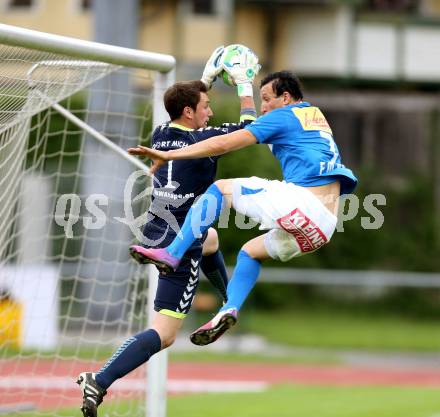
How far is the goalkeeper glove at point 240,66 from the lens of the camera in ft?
25.8

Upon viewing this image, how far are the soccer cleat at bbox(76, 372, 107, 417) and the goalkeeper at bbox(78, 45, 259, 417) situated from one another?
11 centimetres

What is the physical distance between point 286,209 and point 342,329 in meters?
13.2

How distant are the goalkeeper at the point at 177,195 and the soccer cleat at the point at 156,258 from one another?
0.45m

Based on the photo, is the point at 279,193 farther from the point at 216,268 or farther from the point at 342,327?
the point at 342,327

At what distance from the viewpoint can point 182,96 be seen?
7.82 metres

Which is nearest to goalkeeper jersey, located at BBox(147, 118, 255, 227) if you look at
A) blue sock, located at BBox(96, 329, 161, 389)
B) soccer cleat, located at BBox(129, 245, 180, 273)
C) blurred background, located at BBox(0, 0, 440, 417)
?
soccer cleat, located at BBox(129, 245, 180, 273)

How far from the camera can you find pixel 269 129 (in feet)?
24.2

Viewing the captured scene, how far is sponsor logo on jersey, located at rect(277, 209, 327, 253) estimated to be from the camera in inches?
292

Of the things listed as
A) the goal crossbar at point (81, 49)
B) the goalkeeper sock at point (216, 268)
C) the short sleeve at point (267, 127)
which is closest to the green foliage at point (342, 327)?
the goalkeeper sock at point (216, 268)

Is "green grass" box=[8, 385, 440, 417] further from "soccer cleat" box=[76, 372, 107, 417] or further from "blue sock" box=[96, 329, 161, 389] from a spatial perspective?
"soccer cleat" box=[76, 372, 107, 417]

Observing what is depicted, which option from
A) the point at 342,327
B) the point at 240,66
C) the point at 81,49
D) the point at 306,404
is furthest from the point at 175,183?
the point at 342,327

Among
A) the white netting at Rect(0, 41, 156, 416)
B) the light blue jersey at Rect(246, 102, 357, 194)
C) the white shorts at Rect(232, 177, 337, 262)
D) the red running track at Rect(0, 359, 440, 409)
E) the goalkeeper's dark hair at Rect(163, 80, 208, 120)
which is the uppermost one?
the goalkeeper's dark hair at Rect(163, 80, 208, 120)

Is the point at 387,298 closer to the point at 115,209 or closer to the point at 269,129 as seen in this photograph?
the point at 115,209

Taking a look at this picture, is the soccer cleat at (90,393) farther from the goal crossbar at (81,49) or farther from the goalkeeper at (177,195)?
the goal crossbar at (81,49)
